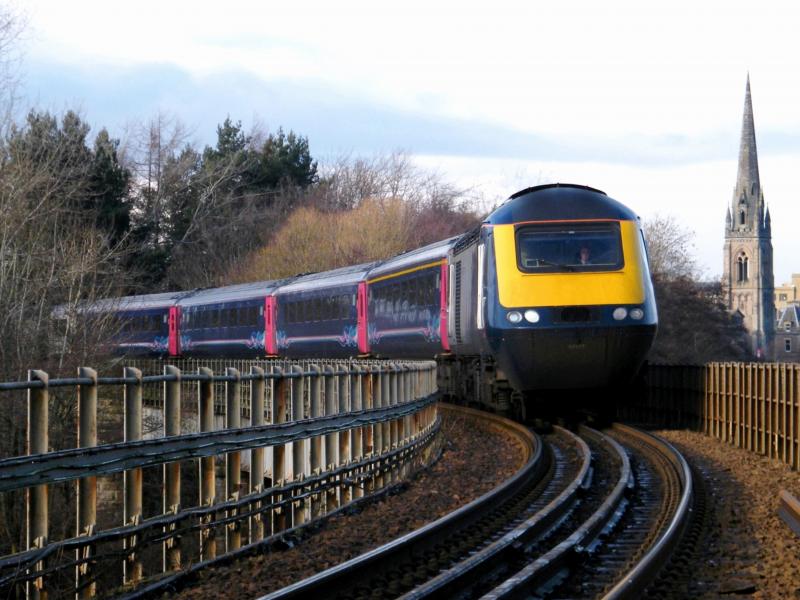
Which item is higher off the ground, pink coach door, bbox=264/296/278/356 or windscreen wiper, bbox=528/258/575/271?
windscreen wiper, bbox=528/258/575/271

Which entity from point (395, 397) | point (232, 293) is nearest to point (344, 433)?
point (395, 397)

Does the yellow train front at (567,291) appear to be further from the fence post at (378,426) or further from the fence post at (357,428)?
the fence post at (357,428)

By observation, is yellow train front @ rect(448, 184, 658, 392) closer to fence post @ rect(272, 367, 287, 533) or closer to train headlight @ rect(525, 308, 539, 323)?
train headlight @ rect(525, 308, 539, 323)

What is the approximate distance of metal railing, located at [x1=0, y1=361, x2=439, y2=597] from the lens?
7.48 meters

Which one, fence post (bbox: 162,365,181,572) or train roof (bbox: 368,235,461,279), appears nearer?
fence post (bbox: 162,365,181,572)

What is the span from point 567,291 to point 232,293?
21631 millimetres

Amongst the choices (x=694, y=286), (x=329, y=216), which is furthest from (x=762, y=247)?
(x=329, y=216)

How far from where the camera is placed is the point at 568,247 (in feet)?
60.3

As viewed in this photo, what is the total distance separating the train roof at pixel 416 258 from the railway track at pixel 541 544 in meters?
8.69

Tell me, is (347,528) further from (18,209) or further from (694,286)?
(694,286)

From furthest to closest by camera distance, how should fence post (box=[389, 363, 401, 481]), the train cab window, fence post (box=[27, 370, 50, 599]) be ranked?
the train cab window → fence post (box=[389, 363, 401, 481]) → fence post (box=[27, 370, 50, 599])

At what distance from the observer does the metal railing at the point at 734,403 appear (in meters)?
16.0

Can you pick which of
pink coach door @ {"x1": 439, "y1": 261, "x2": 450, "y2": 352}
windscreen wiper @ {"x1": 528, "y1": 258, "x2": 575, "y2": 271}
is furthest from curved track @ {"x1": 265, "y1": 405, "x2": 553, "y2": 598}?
pink coach door @ {"x1": 439, "y1": 261, "x2": 450, "y2": 352}

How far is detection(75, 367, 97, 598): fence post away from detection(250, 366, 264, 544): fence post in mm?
2274
